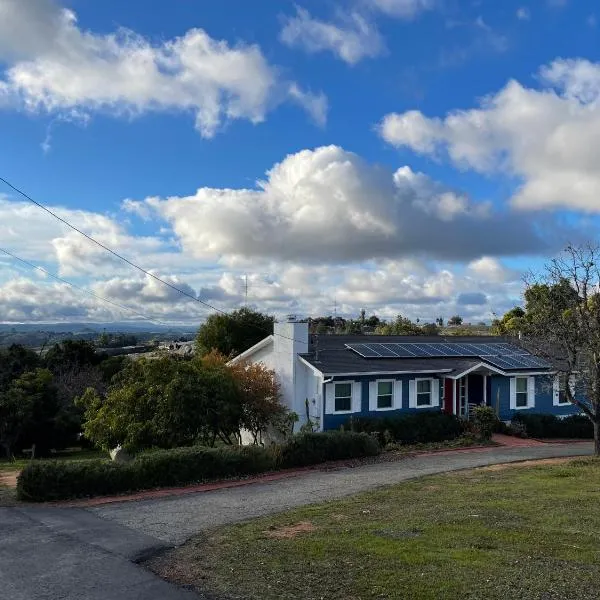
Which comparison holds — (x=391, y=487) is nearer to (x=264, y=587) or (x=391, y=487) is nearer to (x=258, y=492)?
(x=258, y=492)

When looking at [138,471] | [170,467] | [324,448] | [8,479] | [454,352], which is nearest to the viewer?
[138,471]

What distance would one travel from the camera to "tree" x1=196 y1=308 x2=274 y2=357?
4638cm

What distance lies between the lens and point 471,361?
96.4 ft

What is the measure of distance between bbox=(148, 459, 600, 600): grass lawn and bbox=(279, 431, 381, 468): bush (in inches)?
224

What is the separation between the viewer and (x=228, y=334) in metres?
47.0

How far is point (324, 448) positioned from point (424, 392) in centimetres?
937

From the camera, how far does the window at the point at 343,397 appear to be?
25.2 m

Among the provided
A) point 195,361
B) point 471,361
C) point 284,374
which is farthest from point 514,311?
point 195,361

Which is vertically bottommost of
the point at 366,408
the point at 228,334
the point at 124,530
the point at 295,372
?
the point at 124,530

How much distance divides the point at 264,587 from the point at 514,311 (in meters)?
58.8

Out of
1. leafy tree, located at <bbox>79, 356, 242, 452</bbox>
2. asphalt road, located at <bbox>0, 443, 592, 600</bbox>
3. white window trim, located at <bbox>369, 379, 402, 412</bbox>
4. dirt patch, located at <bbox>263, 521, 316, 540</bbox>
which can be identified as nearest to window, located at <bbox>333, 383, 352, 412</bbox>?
white window trim, located at <bbox>369, 379, 402, 412</bbox>

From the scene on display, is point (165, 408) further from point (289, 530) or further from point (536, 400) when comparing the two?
point (536, 400)

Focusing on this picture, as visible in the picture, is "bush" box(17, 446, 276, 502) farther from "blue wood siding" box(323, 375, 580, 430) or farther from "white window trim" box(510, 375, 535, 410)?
"white window trim" box(510, 375, 535, 410)

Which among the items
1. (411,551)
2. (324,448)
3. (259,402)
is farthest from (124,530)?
(259,402)
